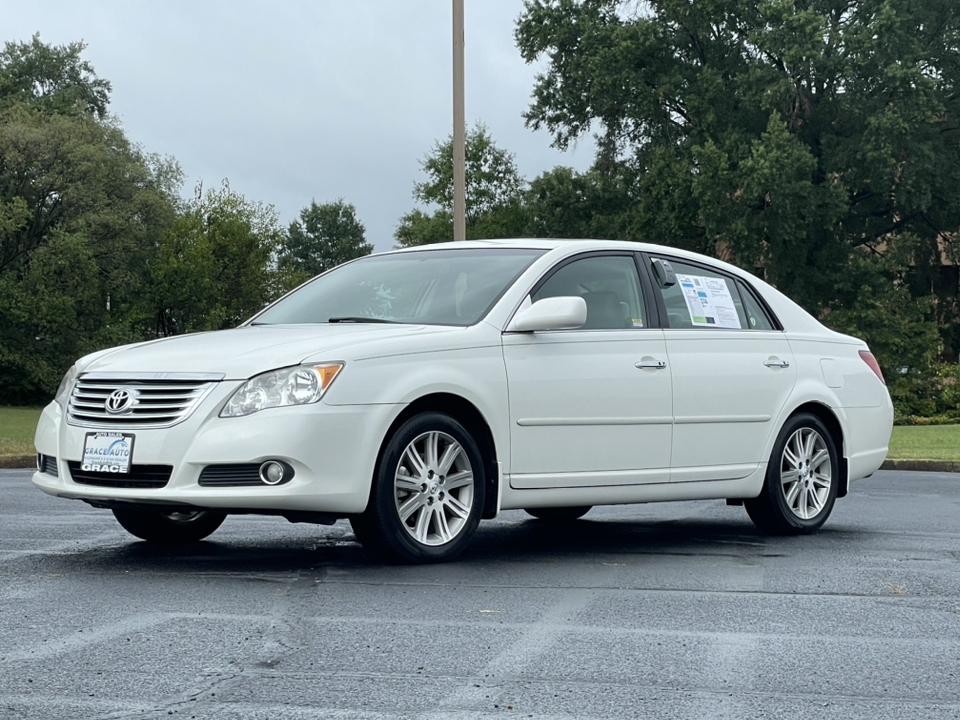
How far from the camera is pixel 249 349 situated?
6902 mm

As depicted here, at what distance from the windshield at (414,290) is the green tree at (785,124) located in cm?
2985

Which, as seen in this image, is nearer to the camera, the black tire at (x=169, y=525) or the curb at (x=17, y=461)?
the black tire at (x=169, y=525)

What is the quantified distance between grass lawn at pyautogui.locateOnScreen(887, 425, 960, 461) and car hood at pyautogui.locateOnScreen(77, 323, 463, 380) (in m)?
13.0

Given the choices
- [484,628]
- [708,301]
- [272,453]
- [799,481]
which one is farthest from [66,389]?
[799,481]

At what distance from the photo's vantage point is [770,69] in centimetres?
3941

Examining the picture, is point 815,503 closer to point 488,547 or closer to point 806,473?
point 806,473

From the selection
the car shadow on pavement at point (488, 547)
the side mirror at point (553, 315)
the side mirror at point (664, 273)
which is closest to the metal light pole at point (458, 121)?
the car shadow on pavement at point (488, 547)

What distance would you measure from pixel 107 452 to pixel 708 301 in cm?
378

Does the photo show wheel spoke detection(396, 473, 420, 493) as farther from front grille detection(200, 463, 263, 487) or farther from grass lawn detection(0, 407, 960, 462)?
grass lawn detection(0, 407, 960, 462)

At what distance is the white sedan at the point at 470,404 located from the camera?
21.8 feet

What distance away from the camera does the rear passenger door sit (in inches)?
321

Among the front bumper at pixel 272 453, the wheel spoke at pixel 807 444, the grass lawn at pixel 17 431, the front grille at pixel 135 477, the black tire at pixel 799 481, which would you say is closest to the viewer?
the front bumper at pixel 272 453

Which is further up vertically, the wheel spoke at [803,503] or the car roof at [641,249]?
the car roof at [641,249]

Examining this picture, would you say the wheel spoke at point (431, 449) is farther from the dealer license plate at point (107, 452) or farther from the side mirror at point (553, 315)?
the dealer license plate at point (107, 452)
